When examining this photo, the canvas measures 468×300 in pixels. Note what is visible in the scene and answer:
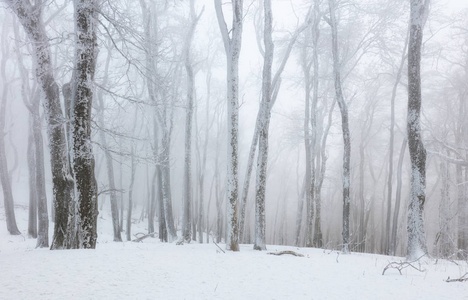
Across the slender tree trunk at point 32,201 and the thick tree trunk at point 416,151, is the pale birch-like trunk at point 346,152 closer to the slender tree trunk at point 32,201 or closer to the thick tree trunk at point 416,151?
the thick tree trunk at point 416,151

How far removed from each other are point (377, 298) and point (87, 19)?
6.45 metres

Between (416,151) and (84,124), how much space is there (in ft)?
23.9

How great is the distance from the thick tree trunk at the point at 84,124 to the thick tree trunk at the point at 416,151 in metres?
6.81

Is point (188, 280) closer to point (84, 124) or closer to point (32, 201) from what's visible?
point (84, 124)

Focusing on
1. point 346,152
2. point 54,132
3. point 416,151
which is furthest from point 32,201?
point 416,151

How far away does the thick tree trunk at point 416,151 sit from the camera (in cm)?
679

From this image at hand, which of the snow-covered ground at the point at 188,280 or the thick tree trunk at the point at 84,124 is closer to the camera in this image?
the snow-covered ground at the point at 188,280

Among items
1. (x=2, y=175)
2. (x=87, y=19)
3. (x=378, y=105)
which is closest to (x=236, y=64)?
(x=87, y=19)

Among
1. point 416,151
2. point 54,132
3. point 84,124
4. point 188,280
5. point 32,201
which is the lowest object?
point 32,201

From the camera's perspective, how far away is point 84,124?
5.58m

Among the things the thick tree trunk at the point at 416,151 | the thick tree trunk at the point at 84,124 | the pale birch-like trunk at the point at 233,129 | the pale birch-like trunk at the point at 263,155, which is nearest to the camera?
the thick tree trunk at the point at 84,124

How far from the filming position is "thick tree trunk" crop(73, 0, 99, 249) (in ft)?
18.0

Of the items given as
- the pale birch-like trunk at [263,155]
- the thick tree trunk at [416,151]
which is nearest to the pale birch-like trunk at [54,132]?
the pale birch-like trunk at [263,155]

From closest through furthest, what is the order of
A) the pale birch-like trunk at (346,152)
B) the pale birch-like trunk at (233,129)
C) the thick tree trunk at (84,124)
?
the thick tree trunk at (84,124)
the pale birch-like trunk at (233,129)
the pale birch-like trunk at (346,152)
